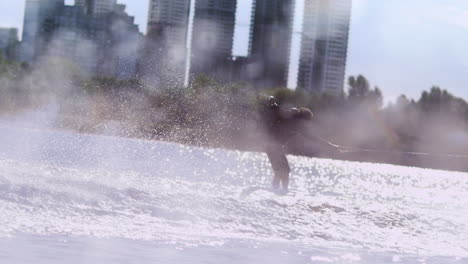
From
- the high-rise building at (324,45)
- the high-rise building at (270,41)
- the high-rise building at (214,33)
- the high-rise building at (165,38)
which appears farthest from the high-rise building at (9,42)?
the high-rise building at (324,45)

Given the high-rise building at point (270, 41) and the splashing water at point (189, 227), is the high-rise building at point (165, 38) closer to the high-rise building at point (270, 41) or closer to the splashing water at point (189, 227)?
the high-rise building at point (270, 41)

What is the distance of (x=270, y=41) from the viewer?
134 metres

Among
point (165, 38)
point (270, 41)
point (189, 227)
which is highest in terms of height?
point (270, 41)

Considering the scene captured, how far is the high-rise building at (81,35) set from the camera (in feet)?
313

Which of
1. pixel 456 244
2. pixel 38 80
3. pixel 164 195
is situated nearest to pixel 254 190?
pixel 164 195

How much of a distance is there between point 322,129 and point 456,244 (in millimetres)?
75231

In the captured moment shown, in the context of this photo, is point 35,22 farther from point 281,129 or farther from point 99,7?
point 281,129

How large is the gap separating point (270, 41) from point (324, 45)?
815 inches

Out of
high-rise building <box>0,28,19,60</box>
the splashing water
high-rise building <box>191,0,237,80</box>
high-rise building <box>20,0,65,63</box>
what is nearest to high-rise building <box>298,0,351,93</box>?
high-rise building <box>191,0,237,80</box>

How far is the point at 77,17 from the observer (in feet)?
377

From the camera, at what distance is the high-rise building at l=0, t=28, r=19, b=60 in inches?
5064

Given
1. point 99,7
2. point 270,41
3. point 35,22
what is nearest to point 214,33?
point 99,7

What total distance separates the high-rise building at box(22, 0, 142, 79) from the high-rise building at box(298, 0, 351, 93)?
1711 inches

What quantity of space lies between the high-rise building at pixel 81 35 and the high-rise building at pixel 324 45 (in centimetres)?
4346
